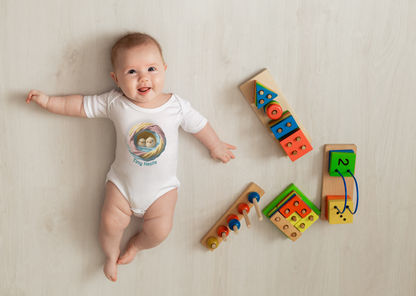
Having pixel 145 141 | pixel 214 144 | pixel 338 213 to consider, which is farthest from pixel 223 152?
pixel 338 213

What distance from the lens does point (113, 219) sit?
0.87m

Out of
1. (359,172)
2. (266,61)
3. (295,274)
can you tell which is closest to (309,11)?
(266,61)

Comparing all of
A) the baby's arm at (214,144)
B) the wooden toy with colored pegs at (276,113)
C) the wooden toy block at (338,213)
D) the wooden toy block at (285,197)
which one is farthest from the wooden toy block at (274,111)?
the wooden toy block at (338,213)

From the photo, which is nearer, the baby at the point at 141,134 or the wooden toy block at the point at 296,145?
the baby at the point at 141,134

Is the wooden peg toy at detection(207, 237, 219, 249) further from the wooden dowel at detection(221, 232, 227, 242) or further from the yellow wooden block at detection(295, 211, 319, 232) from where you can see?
the yellow wooden block at detection(295, 211, 319, 232)

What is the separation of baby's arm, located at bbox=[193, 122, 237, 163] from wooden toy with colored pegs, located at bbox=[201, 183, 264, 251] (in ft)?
0.48

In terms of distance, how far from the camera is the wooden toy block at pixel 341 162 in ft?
3.13

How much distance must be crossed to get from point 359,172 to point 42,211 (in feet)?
3.84

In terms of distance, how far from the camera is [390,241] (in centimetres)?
103

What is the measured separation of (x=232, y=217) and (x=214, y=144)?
0.28m

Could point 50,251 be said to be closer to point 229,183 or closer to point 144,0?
point 229,183

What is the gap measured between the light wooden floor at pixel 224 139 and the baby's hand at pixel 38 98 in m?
0.04

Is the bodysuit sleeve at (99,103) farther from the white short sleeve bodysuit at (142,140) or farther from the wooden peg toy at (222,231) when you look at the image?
the wooden peg toy at (222,231)

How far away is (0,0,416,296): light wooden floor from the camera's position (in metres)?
0.87
